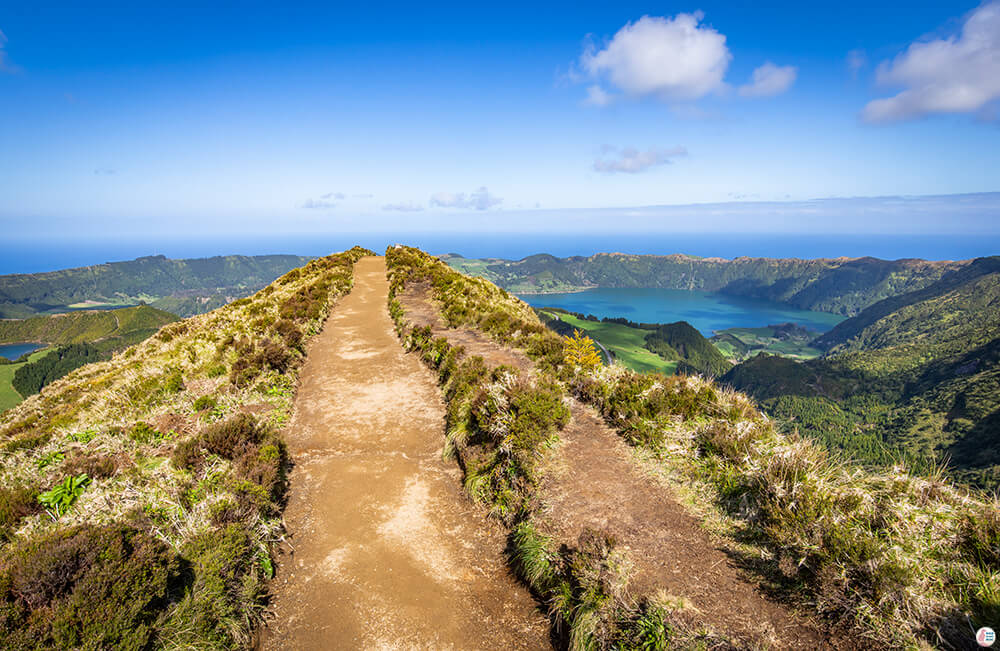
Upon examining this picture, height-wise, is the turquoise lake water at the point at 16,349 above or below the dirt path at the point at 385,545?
below

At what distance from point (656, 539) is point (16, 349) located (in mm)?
237758

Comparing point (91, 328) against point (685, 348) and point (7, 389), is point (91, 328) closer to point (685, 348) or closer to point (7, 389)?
point (7, 389)

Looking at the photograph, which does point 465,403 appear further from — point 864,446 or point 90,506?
point 864,446

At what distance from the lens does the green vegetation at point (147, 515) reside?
392 centimetres

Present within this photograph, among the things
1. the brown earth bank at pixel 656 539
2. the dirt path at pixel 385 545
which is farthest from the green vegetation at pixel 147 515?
the brown earth bank at pixel 656 539

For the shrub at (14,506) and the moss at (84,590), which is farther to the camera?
the shrub at (14,506)

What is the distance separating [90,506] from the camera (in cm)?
570

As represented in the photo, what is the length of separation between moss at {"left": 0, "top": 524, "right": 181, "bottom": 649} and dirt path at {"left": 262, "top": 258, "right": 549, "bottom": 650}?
164 centimetres

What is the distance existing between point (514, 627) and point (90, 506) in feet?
20.0

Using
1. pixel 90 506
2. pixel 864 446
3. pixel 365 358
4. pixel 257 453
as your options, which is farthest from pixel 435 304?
pixel 864 446

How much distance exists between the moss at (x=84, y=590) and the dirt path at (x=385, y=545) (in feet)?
5.39

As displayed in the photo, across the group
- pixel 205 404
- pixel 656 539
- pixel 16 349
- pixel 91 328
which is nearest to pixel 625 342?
pixel 205 404

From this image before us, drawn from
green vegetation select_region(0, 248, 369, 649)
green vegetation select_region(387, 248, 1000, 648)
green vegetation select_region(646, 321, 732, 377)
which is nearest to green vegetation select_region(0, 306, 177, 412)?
green vegetation select_region(0, 248, 369, 649)

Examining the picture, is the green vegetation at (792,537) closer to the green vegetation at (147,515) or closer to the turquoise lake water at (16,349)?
the green vegetation at (147,515)
